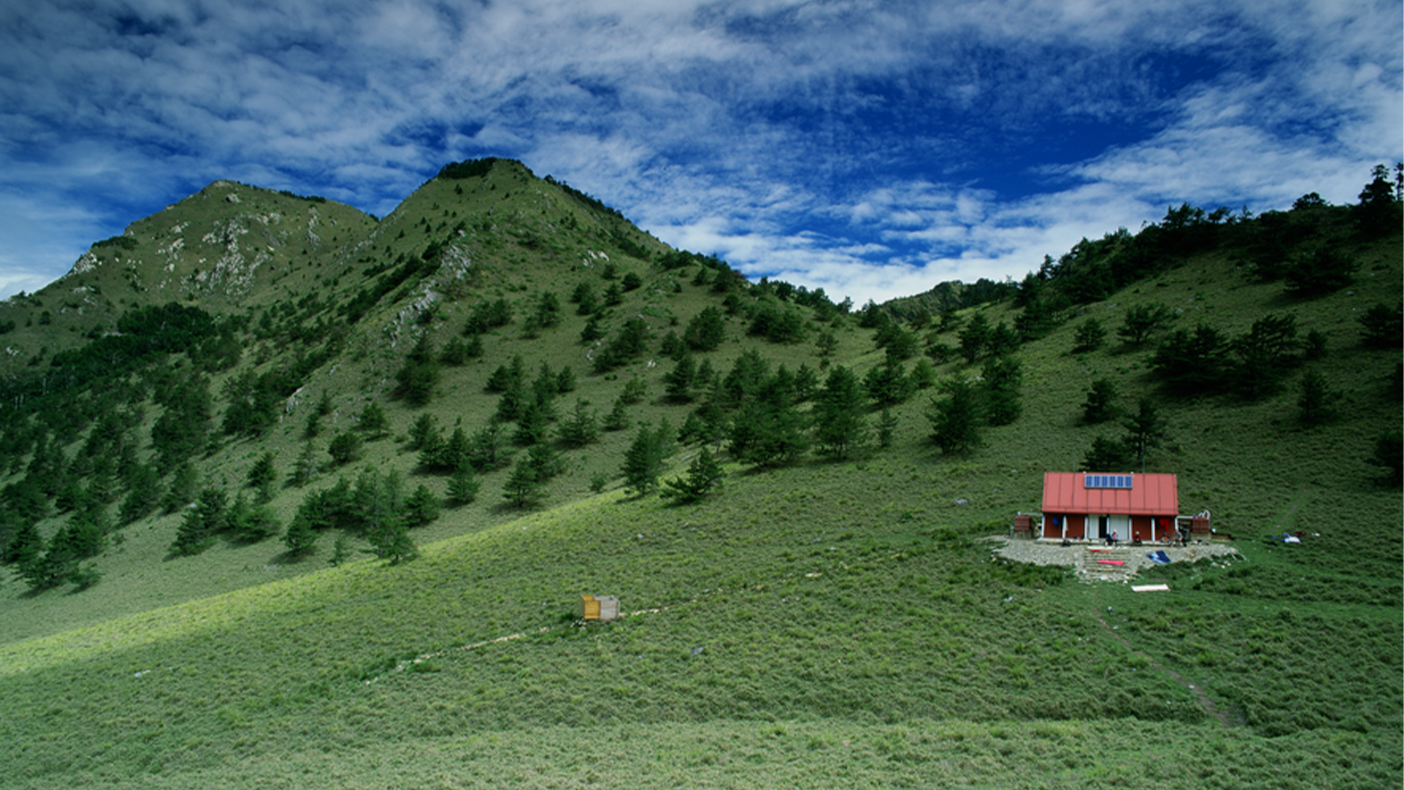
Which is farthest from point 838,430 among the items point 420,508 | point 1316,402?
point 420,508

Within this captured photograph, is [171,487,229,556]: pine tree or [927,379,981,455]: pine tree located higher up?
[927,379,981,455]: pine tree

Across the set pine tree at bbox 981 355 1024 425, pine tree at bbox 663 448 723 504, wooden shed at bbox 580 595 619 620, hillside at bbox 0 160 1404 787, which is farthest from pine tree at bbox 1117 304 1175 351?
wooden shed at bbox 580 595 619 620

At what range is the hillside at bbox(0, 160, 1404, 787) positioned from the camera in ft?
45.8

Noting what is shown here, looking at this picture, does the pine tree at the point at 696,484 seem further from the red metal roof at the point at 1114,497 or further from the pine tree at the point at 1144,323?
the pine tree at the point at 1144,323

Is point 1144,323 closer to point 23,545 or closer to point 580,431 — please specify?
point 580,431

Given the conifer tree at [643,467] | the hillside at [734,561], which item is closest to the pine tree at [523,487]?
the hillside at [734,561]

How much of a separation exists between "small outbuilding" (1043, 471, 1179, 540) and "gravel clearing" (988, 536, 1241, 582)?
0.78 m

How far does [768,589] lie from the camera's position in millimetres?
24328

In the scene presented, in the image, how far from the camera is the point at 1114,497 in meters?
26.1

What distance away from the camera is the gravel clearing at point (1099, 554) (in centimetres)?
2159

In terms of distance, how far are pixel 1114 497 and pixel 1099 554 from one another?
3723 millimetres

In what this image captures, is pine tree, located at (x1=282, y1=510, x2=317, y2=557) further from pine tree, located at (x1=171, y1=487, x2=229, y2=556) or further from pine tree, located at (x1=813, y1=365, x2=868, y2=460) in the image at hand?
pine tree, located at (x1=813, y1=365, x2=868, y2=460)

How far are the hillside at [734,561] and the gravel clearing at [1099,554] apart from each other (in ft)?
2.80

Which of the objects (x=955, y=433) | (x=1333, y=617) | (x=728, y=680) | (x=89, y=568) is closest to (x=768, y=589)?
(x=728, y=680)
